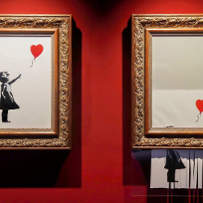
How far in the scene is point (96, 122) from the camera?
1429 mm

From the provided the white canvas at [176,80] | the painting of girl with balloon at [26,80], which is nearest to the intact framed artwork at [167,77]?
the white canvas at [176,80]

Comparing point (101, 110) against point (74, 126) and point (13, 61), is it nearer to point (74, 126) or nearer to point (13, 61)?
point (74, 126)

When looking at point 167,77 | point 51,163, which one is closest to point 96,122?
point 51,163

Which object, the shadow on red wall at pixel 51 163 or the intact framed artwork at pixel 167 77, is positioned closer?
the intact framed artwork at pixel 167 77

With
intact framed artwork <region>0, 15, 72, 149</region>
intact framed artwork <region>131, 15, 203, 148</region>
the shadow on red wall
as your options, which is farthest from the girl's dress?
intact framed artwork <region>131, 15, 203, 148</region>

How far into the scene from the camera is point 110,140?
1431 millimetres

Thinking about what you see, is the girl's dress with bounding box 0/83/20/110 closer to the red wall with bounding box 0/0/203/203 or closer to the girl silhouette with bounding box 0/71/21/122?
the girl silhouette with bounding box 0/71/21/122

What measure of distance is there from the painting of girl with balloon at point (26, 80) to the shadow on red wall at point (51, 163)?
0.16 meters

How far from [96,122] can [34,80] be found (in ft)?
1.24

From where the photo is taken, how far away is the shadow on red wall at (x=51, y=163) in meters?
1.42

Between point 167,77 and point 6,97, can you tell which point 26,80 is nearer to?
point 6,97

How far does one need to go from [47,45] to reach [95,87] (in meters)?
0.32

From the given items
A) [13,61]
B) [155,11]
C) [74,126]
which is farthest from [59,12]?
[74,126]

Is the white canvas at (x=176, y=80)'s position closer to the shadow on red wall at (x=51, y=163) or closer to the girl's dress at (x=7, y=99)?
the shadow on red wall at (x=51, y=163)
